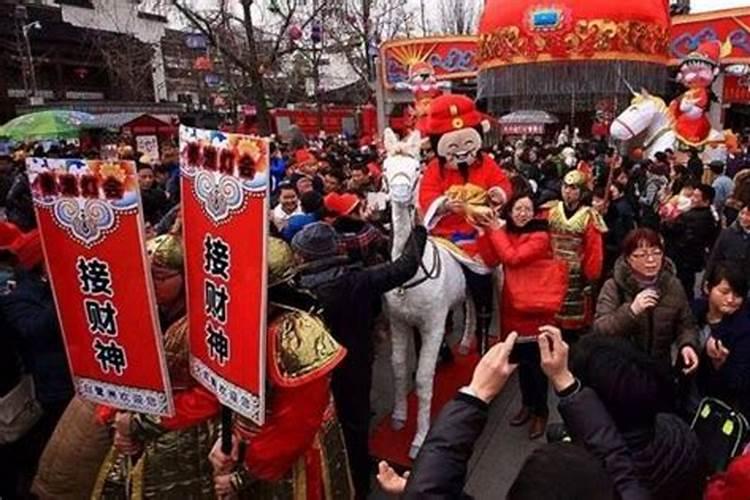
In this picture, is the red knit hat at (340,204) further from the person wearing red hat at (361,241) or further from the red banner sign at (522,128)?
the red banner sign at (522,128)

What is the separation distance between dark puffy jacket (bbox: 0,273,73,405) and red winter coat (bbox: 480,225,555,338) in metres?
2.47

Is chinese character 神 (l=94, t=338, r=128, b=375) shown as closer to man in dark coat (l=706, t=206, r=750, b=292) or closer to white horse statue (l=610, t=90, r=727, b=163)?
man in dark coat (l=706, t=206, r=750, b=292)

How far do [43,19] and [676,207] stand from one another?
30.6 metres

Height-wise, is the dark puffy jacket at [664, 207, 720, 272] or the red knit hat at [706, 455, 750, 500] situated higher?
the red knit hat at [706, 455, 750, 500]

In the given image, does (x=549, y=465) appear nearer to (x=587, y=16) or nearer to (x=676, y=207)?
(x=676, y=207)

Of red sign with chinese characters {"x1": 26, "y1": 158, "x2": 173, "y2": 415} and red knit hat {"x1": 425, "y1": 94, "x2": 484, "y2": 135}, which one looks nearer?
red sign with chinese characters {"x1": 26, "y1": 158, "x2": 173, "y2": 415}

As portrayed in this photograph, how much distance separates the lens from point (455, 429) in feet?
5.28

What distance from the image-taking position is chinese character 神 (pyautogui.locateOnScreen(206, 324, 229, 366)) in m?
1.81

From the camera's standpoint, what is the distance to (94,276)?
1899 millimetres

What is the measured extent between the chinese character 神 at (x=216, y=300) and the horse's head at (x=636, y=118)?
23.7 ft

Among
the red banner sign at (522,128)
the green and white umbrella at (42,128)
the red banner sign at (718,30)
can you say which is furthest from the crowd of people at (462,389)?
the red banner sign at (522,128)

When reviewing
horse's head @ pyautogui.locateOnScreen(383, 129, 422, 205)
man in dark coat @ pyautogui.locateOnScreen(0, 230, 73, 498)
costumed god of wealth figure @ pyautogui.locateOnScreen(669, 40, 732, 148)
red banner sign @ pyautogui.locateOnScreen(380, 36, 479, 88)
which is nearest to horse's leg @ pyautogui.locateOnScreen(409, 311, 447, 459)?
horse's head @ pyautogui.locateOnScreen(383, 129, 422, 205)

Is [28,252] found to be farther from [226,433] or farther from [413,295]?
[413,295]

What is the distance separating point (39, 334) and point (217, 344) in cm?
148
